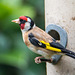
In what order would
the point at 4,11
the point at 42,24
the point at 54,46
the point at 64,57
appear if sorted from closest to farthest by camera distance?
1. the point at 54,46
2. the point at 64,57
3. the point at 4,11
4. the point at 42,24

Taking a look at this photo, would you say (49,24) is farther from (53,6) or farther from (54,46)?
(54,46)

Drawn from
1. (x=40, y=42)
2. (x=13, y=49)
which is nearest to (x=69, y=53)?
(x=40, y=42)

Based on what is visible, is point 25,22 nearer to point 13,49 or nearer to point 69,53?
point 69,53

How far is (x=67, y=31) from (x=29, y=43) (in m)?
0.50

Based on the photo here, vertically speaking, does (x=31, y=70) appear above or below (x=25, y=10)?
below

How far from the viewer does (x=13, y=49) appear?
4887 mm

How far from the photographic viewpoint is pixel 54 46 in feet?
11.2

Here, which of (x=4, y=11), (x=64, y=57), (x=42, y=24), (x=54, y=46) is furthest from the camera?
(x=42, y=24)

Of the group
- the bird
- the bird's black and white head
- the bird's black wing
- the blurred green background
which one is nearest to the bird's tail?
the bird

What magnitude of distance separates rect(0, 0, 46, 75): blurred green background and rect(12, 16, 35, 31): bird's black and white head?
3.76 ft

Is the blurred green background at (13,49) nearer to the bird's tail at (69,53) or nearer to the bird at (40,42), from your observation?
the bird at (40,42)

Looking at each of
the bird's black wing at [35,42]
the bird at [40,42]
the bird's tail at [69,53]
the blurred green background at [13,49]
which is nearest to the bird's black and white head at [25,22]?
the bird at [40,42]

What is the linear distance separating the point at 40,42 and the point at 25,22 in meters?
0.35

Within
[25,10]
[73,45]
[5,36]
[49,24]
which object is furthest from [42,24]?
[73,45]
